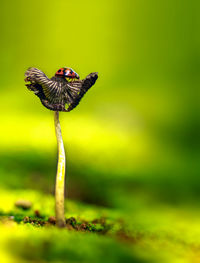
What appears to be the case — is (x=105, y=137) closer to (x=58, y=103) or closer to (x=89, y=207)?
(x=89, y=207)

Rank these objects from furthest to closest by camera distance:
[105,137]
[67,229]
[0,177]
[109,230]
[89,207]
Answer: [105,137]
[0,177]
[89,207]
[109,230]
[67,229]

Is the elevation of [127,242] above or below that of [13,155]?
below

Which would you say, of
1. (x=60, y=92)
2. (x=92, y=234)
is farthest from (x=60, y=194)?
(x=60, y=92)

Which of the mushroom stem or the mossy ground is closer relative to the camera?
Result: the mossy ground

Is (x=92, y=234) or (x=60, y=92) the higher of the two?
(x=60, y=92)

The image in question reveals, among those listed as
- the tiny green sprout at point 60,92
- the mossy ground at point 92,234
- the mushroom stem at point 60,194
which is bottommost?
the mossy ground at point 92,234

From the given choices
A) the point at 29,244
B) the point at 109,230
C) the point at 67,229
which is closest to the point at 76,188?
the point at 109,230

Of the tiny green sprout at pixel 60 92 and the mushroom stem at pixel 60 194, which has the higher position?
the tiny green sprout at pixel 60 92

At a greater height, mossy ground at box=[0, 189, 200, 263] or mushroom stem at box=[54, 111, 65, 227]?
mushroom stem at box=[54, 111, 65, 227]

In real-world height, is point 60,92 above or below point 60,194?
above

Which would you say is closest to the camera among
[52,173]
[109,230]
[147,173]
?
[109,230]

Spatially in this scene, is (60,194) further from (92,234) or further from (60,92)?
(60,92)
